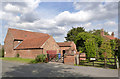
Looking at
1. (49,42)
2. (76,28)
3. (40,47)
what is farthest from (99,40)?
(76,28)

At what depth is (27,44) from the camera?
30234 mm

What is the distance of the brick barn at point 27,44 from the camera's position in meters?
26.0

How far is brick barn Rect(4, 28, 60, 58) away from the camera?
25984 millimetres

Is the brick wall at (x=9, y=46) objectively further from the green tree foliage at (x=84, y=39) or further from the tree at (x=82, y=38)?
the green tree foliage at (x=84, y=39)

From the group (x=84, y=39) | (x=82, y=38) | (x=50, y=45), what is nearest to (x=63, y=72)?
(x=84, y=39)

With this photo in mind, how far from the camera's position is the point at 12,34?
35.4 m

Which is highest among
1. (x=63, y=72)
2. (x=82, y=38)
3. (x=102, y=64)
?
(x=82, y=38)

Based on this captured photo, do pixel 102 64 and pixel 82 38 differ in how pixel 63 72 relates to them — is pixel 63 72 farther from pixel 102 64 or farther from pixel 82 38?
pixel 82 38

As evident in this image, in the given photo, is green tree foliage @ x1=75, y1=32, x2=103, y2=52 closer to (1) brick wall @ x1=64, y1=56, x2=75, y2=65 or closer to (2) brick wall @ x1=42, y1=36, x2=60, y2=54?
(2) brick wall @ x1=42, y1=36, x2=60, y2=54

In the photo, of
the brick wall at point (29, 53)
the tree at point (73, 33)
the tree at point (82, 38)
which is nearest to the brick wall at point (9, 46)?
the brick wall at point (29, 53)

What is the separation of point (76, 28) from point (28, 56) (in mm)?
30040

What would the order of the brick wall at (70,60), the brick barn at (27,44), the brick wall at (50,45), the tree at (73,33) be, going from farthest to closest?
1. the tree at (73,33)
2. the brick barn at (27,44)
3. the brick wall at (50,45)
4. the brick wall at (70,60)

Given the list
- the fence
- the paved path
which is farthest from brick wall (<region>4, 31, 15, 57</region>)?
the fence

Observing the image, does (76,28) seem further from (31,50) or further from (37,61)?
(37,61)
